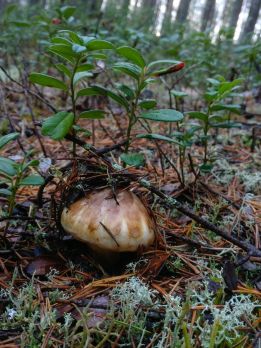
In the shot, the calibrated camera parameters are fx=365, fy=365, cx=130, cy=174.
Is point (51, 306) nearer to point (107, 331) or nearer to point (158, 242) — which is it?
point (107, 331)

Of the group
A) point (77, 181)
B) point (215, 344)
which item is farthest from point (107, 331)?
point (77, 181)

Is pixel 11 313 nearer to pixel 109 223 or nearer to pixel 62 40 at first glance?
pixel 109 223

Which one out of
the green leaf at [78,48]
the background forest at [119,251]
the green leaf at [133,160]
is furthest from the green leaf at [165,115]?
the green leaf at [78,48]

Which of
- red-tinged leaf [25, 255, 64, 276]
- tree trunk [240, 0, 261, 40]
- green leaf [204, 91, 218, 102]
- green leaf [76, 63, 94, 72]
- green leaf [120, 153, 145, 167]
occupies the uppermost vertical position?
tree trunk [240, 0, 261, 40]

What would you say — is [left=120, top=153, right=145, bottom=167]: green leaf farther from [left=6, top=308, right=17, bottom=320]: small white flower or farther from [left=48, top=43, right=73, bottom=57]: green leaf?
[left=6, top=308, right=17, bottom=320]: small white flower

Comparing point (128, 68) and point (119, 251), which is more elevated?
point (128, 68)

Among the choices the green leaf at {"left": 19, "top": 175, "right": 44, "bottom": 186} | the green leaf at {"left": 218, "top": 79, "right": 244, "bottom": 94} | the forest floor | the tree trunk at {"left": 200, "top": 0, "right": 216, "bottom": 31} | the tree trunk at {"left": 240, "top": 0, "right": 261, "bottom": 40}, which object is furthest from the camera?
the tree trunk at {"left": 200, "top": 0, "right": 216, "bottom": 31}

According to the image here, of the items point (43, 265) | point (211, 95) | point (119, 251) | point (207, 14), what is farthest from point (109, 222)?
point (207, 14)

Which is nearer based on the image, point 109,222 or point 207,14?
point 109,222

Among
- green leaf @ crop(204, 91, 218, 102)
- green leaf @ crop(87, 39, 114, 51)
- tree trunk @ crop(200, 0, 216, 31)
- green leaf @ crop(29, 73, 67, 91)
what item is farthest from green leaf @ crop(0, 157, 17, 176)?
tree trunk @ crop(200, 0, 216, 31)
